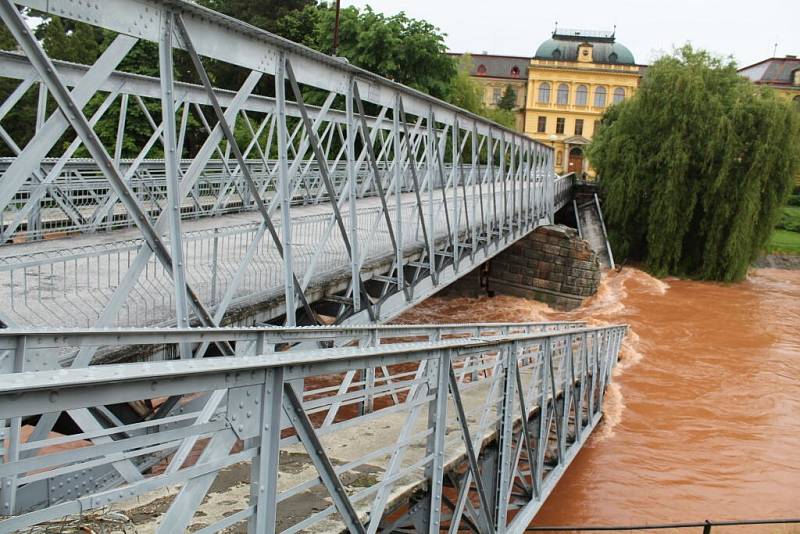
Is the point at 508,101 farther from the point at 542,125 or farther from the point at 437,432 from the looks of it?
the point at 437,432

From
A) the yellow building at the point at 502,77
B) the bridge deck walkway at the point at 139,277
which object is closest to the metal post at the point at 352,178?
the bridge deck walkway at the point at 139,277

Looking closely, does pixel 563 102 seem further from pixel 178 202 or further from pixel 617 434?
pixel 178 202

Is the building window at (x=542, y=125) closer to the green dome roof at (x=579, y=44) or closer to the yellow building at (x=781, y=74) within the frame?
the green dome roof at (x=579, y=44)

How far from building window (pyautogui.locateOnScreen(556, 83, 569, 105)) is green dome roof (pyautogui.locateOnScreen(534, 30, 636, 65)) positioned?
2.73 meters

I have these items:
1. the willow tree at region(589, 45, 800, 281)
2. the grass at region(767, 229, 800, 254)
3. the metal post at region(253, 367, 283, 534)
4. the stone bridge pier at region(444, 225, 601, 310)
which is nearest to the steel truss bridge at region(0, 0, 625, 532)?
the metal post at region(253, 367, 283, 534)

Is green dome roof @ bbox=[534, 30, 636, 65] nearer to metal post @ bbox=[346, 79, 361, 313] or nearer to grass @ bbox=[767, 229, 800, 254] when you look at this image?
grass @ bbox=[767, 229, 800, 254]

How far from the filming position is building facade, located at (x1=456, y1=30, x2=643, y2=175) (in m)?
69.8

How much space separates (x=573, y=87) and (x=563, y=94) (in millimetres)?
1200

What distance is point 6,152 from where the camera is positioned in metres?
34.4

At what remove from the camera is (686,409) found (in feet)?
52.3

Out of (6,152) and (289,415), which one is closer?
(289,415)

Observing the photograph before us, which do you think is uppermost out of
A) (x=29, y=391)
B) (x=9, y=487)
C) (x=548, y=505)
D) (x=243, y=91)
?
(x=243, y=91)

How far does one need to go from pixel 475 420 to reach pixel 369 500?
2803mm

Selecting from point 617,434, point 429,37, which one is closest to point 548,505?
point 617,434
